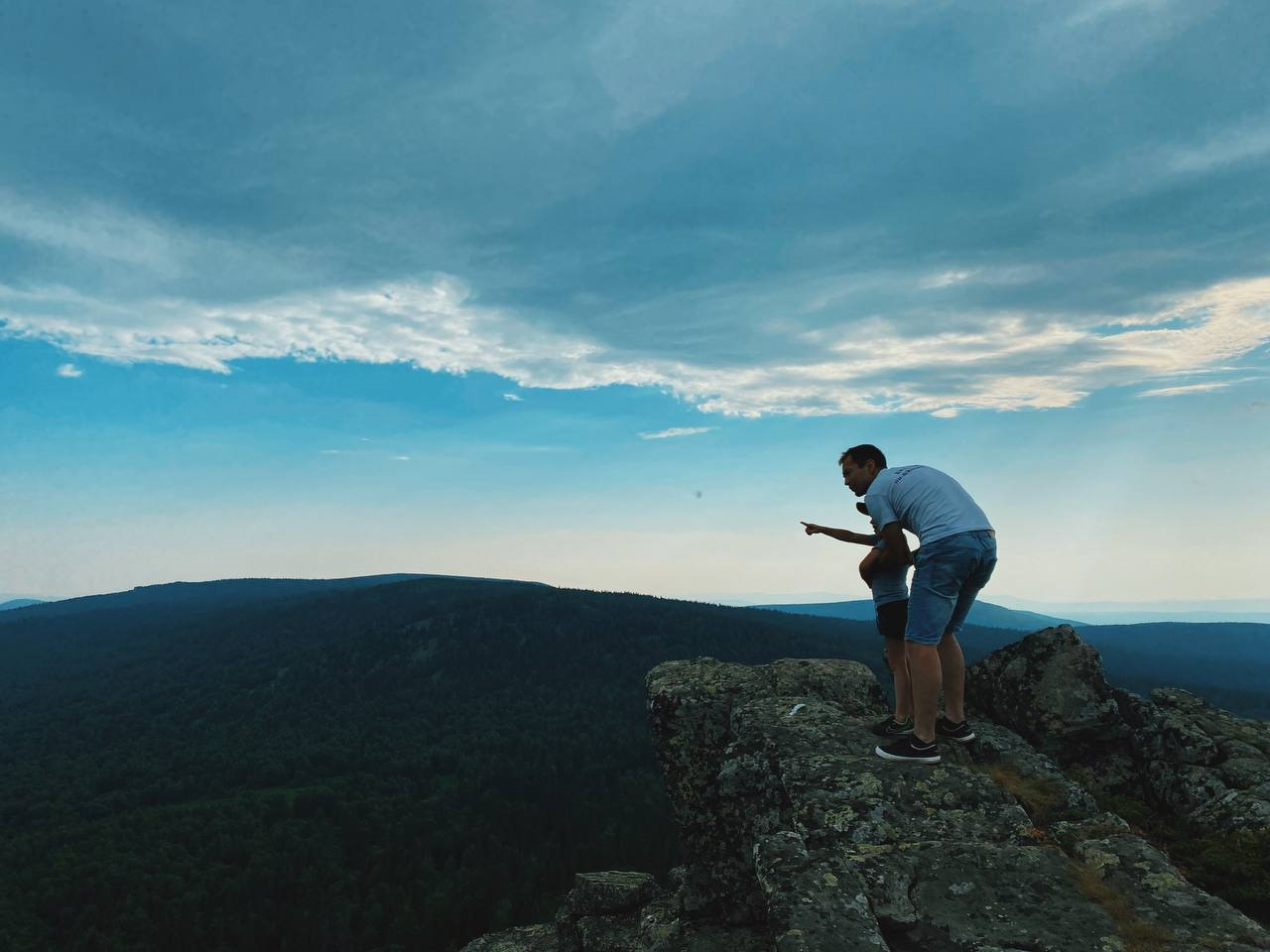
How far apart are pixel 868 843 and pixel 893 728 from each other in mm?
2720

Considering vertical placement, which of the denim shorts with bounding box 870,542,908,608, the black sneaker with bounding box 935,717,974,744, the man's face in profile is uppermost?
the man's face in profile

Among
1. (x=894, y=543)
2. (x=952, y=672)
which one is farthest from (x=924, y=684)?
(x=894, y=543)

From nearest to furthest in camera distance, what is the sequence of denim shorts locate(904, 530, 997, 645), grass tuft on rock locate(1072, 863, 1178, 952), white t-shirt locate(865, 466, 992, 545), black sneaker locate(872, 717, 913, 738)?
grass tuft on rock locate(1072, 863, 1178, 952) → denim shorts locate(904, 530, 997, 645) → white t-shirt locate(865, 466, 992, 545) → black sneaker locate(872, 717, 913, 738)

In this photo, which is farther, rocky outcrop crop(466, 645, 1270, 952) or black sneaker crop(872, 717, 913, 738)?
black sneaker crop(872, 717, 913, 738)

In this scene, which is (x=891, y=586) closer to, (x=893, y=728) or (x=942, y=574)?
(x=942, y=574)

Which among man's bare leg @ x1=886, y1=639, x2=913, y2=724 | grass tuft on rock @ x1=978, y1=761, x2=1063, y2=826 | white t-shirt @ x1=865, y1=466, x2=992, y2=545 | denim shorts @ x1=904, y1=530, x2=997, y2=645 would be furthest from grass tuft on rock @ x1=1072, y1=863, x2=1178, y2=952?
white t-shirt @ x1=865, y1=466, x2=992, y2=545

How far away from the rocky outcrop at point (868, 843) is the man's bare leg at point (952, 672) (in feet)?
2.49

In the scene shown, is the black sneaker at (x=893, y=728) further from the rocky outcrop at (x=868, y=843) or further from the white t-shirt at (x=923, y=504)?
the white t-shirt at (x=923, y=504)

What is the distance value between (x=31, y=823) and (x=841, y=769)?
250m

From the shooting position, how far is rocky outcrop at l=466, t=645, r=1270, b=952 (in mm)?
6027

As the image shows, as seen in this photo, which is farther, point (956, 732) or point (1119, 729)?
point (1119, 729)

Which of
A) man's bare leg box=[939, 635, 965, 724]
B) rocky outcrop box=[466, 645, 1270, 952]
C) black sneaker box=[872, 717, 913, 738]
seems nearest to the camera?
rocky outcrop box=[466, 645, 1270, 952]

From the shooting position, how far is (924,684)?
8.69 m

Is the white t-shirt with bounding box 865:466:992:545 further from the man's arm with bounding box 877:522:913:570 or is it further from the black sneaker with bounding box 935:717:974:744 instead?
the black sneaker with bounding box 935:717:974:744
